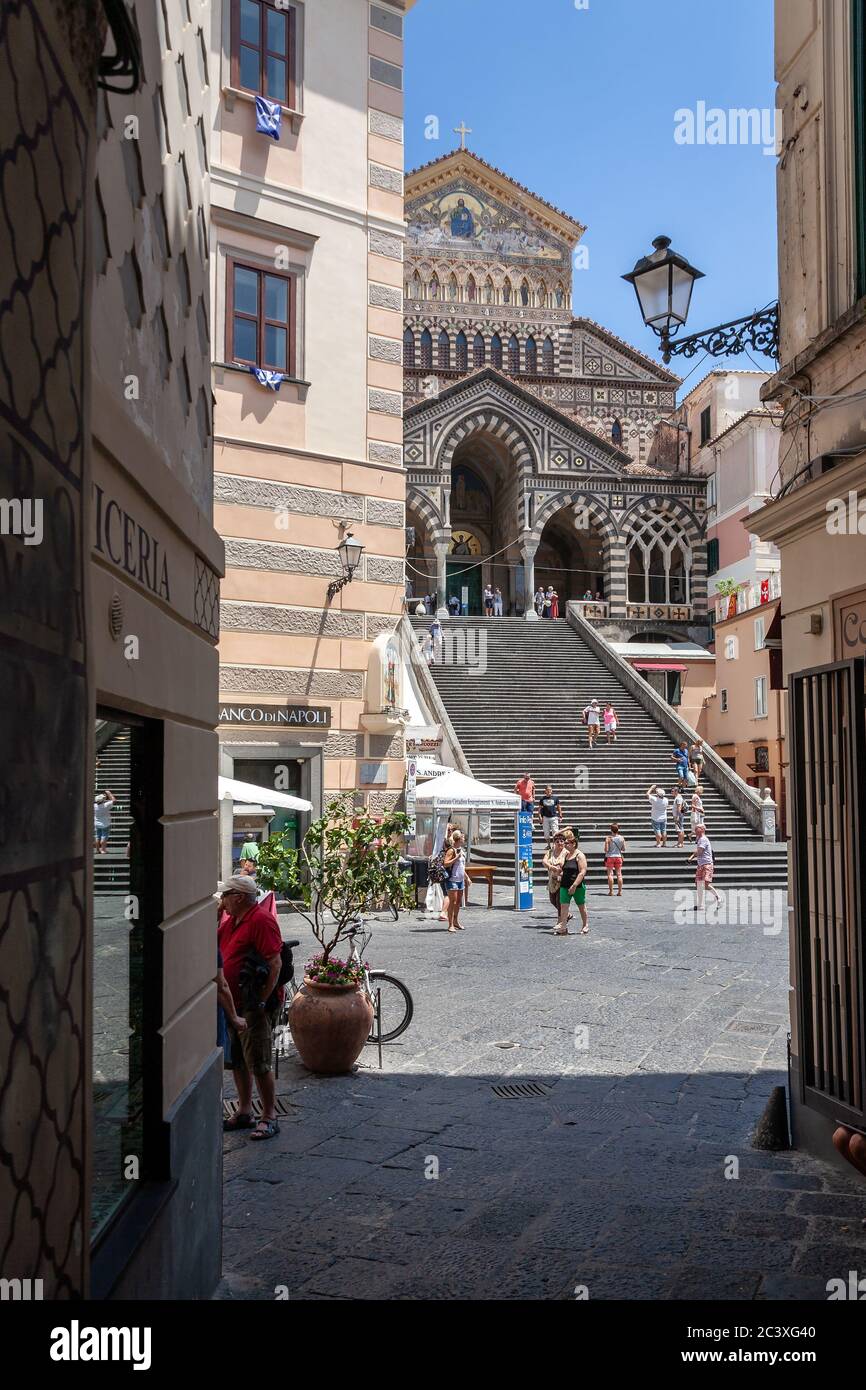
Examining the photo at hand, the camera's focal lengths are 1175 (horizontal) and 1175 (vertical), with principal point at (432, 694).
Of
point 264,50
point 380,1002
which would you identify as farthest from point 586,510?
point 380,1002

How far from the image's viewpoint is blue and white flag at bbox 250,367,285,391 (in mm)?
15977

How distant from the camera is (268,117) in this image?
1609 cm

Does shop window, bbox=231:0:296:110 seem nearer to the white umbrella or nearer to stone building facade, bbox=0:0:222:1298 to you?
the white umbrella

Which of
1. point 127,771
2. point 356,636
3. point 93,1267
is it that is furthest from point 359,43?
point 93,1267

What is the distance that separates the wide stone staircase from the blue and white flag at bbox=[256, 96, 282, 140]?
1288 centimetres

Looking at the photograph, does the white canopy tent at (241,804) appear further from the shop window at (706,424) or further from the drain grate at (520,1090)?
the shop window at (706,424)

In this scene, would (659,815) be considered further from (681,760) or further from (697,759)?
(697,759)

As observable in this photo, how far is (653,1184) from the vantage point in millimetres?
6094

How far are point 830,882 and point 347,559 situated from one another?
11.0 meters

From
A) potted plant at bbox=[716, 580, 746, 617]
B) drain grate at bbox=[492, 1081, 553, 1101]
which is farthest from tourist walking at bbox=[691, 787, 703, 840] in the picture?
drain grate at bbox=[492, 1081, 553, 1101]

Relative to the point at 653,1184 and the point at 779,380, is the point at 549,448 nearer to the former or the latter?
the point at 779,380

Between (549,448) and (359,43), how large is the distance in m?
24.1

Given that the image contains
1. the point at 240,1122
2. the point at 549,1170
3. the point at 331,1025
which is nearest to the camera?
the point at 549,1170

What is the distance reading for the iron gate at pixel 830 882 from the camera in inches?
248
